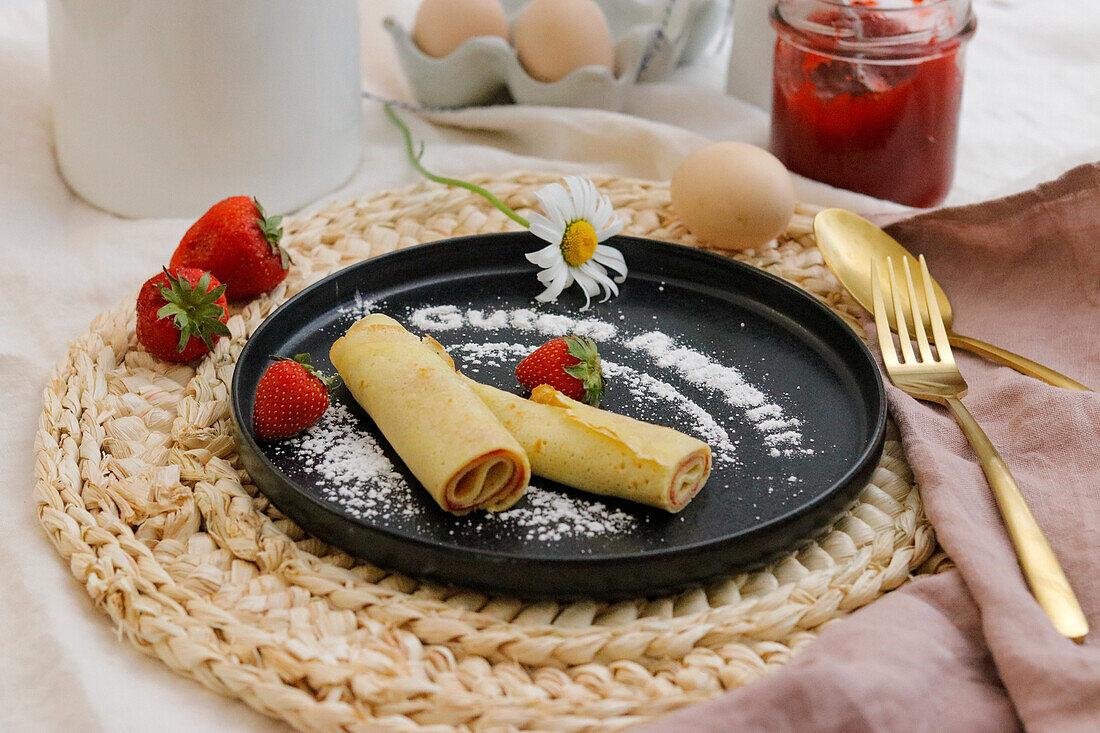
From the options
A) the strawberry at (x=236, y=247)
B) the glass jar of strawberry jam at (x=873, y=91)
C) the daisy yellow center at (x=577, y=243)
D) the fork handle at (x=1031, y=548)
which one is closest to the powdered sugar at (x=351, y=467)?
the strawberry at (x=236, y=247)

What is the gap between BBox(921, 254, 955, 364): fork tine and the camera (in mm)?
1242

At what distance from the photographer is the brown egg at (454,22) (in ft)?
6.13

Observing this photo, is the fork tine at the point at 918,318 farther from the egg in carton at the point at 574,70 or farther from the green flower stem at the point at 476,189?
the egg in carton at the point at 574,70

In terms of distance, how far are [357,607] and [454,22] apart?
1.24m

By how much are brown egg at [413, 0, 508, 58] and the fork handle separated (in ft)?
3.72

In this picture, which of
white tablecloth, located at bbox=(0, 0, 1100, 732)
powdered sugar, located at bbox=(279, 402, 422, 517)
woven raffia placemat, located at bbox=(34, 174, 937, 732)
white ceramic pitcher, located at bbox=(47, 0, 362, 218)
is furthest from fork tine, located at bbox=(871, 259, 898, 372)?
white ceramic pitcher, located at bbox=(47, 0, 362, 218)

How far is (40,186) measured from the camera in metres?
1.63

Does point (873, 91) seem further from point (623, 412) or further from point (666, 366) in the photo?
point (623, 412)

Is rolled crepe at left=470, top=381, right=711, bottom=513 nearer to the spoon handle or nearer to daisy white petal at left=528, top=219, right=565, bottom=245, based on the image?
daisy white petal at left=528, top=219, right=565, bottom=245

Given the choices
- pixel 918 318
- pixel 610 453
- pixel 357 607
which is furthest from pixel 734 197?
pixel 357 607

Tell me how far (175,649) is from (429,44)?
1.31 meters

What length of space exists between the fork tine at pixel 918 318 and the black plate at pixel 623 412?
10 cm

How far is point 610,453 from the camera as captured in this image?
0.99 m

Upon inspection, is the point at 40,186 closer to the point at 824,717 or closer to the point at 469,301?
the point at 469,301
